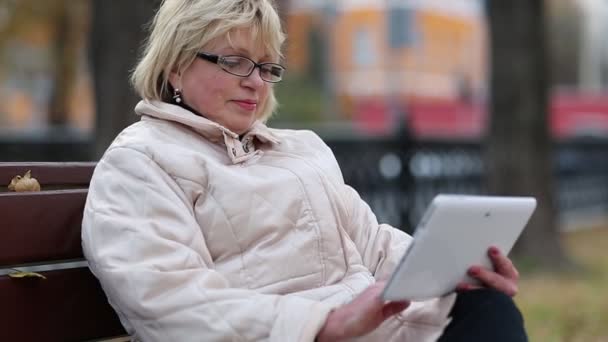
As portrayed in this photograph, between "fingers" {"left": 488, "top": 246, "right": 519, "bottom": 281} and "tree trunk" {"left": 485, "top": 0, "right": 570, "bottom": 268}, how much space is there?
6.49 metres

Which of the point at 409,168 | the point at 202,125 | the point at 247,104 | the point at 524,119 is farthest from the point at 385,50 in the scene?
the point at 202,125

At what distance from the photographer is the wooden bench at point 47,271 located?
250 cm

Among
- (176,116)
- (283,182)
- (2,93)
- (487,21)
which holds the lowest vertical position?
(2,93)

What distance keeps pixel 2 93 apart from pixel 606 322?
21587 mm

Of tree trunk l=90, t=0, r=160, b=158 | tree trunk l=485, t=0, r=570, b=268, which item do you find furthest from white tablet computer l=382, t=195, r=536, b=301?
tree trunk l=485, t=0, r=570, b=268

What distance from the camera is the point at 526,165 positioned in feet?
29.8

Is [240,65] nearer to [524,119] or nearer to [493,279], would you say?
[493,279]

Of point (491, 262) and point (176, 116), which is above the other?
point (176, 116)

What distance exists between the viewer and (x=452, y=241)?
2213mm

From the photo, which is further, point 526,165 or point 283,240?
point 526,165

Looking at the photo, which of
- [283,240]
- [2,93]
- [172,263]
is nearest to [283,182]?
[283,240]

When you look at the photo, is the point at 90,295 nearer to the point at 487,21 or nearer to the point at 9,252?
the point at 9,252

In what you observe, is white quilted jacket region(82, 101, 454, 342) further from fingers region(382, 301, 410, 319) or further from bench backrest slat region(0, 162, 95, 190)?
bench backrest slat region(0, 162, 95, 190)

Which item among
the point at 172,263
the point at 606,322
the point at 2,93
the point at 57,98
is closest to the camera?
the point at 172,263
